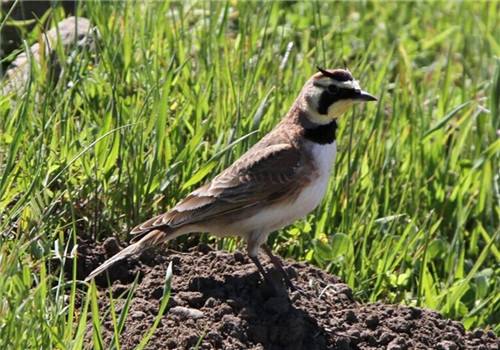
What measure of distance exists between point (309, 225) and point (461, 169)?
1292 mm

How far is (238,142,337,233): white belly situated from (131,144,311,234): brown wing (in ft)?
0.16

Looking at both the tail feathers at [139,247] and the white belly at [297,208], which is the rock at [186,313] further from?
the white belly at [297,208]

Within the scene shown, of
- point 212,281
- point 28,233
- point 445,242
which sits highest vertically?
point 28,233

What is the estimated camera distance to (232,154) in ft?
20.4

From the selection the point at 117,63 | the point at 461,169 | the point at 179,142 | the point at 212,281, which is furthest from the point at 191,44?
the point at 212,281

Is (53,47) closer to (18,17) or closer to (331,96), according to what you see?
(18,17)

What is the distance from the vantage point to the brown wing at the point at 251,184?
18.0 ft

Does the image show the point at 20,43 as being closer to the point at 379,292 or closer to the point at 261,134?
the point at 261,134

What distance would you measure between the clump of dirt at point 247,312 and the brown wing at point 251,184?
0.80 feet

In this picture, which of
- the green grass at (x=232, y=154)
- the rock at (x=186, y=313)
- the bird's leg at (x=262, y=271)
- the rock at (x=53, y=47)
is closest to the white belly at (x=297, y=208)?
the bird's leg at (x=262, y=271)

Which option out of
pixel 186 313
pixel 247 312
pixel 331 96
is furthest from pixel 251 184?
pixel 186 313

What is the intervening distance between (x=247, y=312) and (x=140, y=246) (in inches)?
22.2

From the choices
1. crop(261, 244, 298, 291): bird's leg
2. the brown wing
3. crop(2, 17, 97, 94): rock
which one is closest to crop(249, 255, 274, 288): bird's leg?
crop(261, 244, 298, 291): bird's leg

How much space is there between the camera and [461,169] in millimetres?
7164
